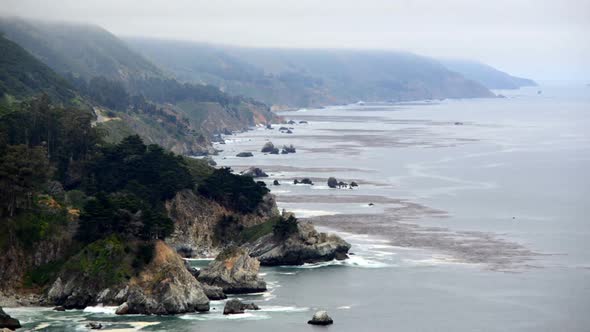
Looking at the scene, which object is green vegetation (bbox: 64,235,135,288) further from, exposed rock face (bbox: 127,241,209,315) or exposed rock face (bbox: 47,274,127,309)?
exposed rock face (bbox: 127,241,209,315)

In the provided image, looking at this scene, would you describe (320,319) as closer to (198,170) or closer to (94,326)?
(94,326)

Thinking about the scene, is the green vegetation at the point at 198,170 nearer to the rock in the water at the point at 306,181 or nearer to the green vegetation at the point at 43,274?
the rock in the water at the point at 306,181

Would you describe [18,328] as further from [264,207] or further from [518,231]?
[518,231]

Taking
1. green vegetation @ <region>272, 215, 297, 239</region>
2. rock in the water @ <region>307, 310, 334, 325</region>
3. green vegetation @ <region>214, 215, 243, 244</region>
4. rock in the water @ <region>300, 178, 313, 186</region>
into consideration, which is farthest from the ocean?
green vegetation @ <region>214, 215, 243, 244</region>

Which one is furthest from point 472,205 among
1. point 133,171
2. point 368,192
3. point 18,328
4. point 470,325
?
point 18,328

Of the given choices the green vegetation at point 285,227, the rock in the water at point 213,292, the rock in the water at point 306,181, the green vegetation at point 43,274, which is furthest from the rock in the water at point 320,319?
the rock in the water at point 306,181
